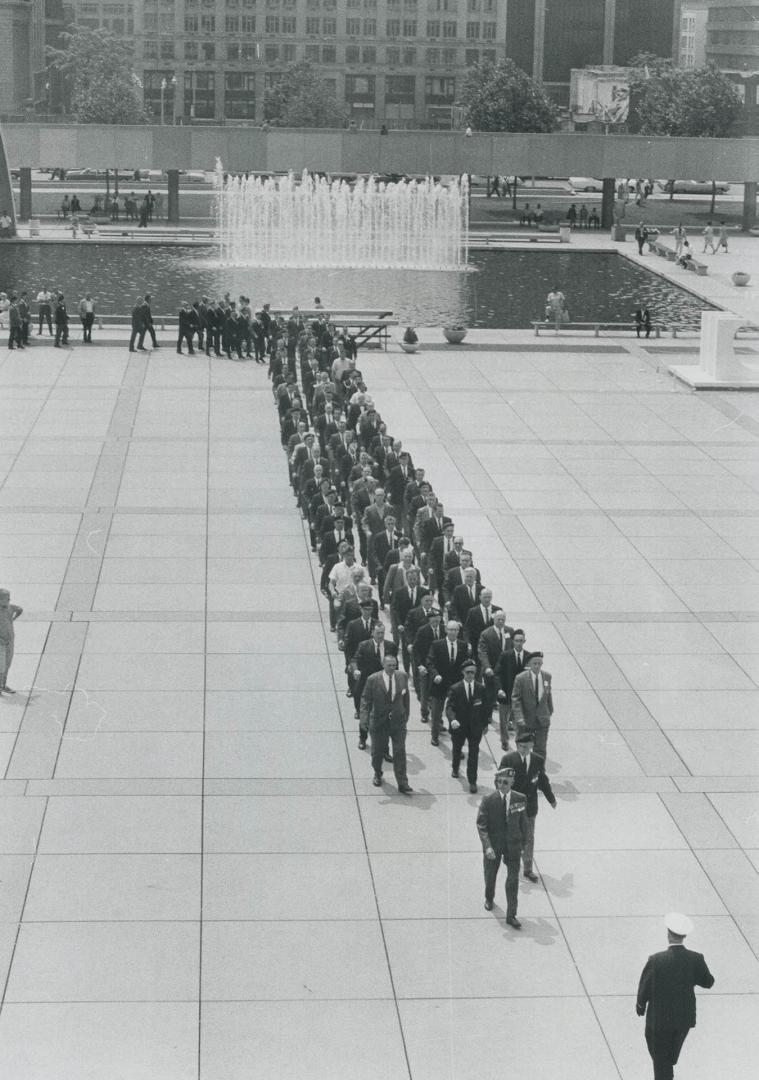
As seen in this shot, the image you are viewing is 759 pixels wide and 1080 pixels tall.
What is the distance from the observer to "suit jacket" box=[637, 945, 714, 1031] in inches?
356

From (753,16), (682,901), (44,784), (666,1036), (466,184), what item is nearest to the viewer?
(666,1036)

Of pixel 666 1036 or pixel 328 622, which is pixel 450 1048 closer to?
pixel 666 1036

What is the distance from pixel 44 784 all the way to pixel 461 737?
328 cm

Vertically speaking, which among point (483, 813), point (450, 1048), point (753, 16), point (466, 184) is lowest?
point (450, 1048)

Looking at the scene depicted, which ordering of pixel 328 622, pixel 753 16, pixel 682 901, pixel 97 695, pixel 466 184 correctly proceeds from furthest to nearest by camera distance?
pixel 753 16 → pixel 466 184 → pixel 328 622 → pixel 97 695 → pixel 682 901

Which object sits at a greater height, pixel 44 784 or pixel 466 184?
pixel 466 184

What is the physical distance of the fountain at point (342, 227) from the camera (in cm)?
5791

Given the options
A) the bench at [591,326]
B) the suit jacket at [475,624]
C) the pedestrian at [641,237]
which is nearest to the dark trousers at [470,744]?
the suit jacket at [475,624]

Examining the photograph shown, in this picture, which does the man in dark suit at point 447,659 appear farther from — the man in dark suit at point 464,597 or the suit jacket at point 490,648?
the man in dark suit at point 464,597

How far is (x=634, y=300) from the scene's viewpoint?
47375mm

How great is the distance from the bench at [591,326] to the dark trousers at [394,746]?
1063 inches

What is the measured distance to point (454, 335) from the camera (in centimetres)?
3750

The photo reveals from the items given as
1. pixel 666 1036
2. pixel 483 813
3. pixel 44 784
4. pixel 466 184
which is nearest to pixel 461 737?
pixel 483 813

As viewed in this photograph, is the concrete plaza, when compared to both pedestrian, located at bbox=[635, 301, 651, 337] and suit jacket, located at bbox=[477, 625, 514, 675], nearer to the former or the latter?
suit jacket, located at bbox=[477, 625, 514, 675]
